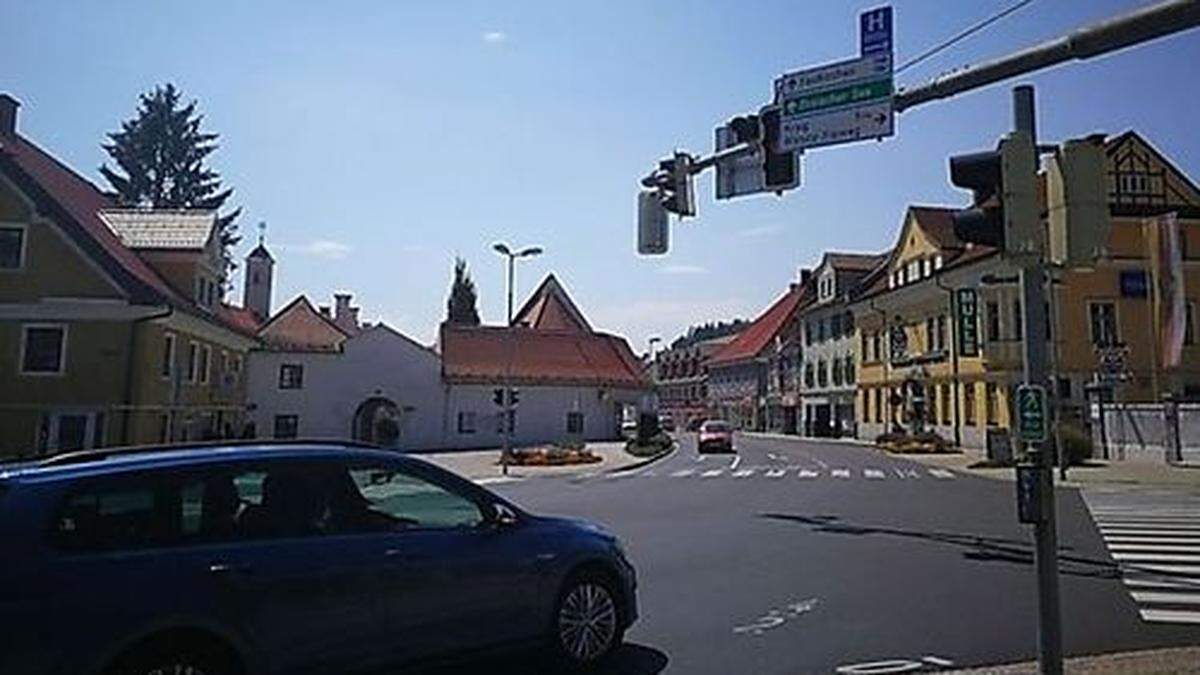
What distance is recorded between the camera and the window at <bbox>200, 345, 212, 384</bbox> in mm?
37938

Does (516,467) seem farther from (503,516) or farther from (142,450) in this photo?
(142,450)

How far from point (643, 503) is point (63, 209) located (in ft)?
67.5

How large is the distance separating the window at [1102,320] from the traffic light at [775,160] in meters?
39.1

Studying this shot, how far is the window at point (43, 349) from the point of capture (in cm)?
3014

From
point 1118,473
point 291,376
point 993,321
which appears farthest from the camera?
point 291,376

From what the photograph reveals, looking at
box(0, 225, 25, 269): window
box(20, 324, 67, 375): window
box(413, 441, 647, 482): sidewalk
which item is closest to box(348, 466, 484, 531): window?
box(413, 441, 647, 482): sidewalk

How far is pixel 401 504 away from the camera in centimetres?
658

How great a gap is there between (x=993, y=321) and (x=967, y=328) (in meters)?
1.99

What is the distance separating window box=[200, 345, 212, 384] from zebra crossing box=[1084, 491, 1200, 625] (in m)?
30.2

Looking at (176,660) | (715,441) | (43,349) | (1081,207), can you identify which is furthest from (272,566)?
(715,441)

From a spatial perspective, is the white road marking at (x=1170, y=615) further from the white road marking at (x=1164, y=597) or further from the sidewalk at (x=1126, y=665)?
the sidewalk at (x=1126, y=665)

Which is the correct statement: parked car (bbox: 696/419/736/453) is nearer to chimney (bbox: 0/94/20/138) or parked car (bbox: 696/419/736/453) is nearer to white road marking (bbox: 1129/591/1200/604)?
chimney (bbox: 0/94/20/138)

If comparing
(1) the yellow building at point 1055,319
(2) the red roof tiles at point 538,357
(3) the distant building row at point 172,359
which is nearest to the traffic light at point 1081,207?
(3) the distant building row at point 172,359

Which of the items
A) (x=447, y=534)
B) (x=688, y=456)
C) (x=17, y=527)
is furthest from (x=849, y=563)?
(x=688, y=456)
